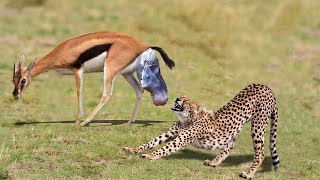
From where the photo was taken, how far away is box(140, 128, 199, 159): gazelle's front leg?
29.0 feet

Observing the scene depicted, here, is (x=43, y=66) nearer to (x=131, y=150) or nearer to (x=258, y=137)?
(x=131, y=150)

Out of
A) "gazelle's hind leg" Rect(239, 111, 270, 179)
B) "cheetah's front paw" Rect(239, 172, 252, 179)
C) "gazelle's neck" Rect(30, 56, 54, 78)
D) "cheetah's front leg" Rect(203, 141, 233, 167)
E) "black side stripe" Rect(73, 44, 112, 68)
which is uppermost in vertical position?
"black side stripe" Rect(73, 44, 112, 68)

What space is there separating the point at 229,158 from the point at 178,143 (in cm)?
110

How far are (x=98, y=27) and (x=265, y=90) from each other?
39.4ft

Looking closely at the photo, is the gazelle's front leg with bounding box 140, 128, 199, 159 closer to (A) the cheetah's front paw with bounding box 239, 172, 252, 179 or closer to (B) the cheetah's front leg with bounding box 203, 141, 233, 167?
(B) the cheetah's front leg with bounding box 203, 141, 233, 167

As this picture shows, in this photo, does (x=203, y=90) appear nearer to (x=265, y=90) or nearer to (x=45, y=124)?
(x=45, y=124)

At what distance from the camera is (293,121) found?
13.1 metres

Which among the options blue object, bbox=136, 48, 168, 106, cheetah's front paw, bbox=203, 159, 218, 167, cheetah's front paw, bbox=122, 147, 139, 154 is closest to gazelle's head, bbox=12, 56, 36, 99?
blue object, bbox=136, 48, 168, 106

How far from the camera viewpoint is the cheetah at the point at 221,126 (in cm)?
890

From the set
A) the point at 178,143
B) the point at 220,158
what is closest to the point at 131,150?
the point at 178,143

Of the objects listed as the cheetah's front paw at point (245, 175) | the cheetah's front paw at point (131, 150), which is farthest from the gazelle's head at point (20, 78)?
the cheetah's front paw at point (245, 175)

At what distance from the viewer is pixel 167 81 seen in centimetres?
1598

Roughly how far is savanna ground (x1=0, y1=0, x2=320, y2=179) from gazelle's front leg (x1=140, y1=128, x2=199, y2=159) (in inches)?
5.0

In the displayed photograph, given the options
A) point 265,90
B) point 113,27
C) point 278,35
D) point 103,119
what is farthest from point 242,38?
point 265,90
